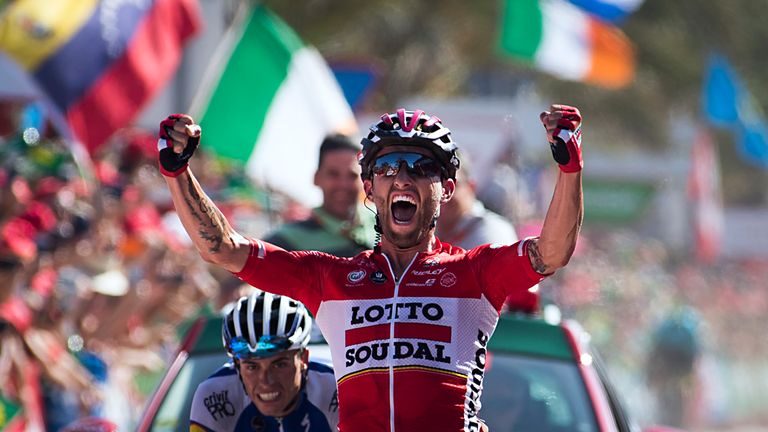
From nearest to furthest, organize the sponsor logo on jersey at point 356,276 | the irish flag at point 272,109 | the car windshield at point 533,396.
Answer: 1. the sponsor logo on jersey at point 356,276
2. the car windshield at point 533,396
3. the irish flag at point 272,109

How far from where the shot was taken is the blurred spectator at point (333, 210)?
258 inches

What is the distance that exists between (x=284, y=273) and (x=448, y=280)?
1.51 feet

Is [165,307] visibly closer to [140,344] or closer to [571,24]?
[140,344]

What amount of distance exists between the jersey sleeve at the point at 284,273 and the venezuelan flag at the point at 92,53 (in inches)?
183

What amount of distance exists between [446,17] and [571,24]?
17.3 ft

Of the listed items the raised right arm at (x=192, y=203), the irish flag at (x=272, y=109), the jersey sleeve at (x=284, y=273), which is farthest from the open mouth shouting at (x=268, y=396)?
the irish flag at (x=272, y=109)

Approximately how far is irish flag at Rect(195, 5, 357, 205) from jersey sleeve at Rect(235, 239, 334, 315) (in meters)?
5.10

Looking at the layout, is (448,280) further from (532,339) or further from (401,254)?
(532,339)

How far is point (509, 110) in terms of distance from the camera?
17.7 m

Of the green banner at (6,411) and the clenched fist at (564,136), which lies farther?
the green banner at (6,411)

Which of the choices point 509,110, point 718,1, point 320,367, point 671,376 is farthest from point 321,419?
point 718,1

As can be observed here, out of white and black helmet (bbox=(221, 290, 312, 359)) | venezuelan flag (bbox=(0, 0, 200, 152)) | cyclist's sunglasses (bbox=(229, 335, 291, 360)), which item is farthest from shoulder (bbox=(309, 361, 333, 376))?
venezuelan flag (bbox=(0, 0, 200, 152))

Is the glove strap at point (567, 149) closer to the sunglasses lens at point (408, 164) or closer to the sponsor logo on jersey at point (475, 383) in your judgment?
the sunglasses lens at point (408, 164)

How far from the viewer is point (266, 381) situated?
4.67 m
